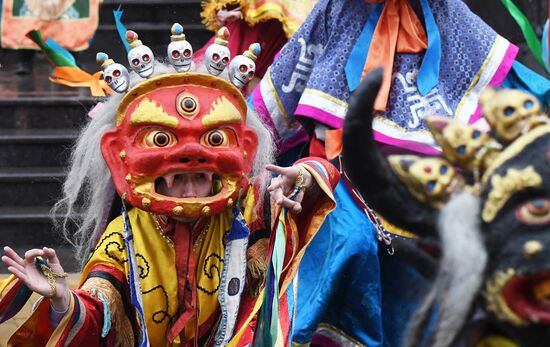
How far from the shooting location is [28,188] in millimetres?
7312

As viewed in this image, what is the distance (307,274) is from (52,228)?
3.18 metres

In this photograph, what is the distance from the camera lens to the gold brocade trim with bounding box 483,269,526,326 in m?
1.82

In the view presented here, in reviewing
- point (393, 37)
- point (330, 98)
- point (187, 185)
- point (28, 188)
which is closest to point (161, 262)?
point (187, 185)

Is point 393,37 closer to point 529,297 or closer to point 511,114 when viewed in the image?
point 511,114

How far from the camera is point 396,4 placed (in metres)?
4.17

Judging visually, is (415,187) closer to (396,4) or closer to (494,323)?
(494,323)

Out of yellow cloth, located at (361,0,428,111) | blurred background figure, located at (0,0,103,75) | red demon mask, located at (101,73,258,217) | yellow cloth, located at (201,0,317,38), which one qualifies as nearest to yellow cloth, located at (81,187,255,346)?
red demon mask, located at (101,73,258,217)

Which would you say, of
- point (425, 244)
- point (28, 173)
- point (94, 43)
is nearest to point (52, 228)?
point (28, 173)

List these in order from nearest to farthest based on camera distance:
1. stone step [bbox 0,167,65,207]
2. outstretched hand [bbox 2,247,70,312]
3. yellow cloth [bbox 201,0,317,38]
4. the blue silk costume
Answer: outstretched hand [bbox 2,247,70,312], the blue silk costume, yellow cloth [bbox 201,0,317,38], stone step [bbox 0,167,65,207]

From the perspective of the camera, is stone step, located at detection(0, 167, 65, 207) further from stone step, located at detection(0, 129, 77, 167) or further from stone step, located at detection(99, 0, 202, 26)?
stone step, located at detection(99, 0, 202, 26)

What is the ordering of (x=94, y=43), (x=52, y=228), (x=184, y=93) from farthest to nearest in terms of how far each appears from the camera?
(x=94, y=43) → (x=52, y=228) → (x=184, y=93)

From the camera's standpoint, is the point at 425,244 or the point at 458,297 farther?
the point at 425,244

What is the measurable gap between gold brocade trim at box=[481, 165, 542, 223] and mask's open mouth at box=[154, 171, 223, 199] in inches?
76.3

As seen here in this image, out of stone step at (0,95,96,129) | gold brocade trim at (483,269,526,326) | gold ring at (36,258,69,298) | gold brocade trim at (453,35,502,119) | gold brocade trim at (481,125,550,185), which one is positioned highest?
gold brocade trim at (481,125,550,185)
